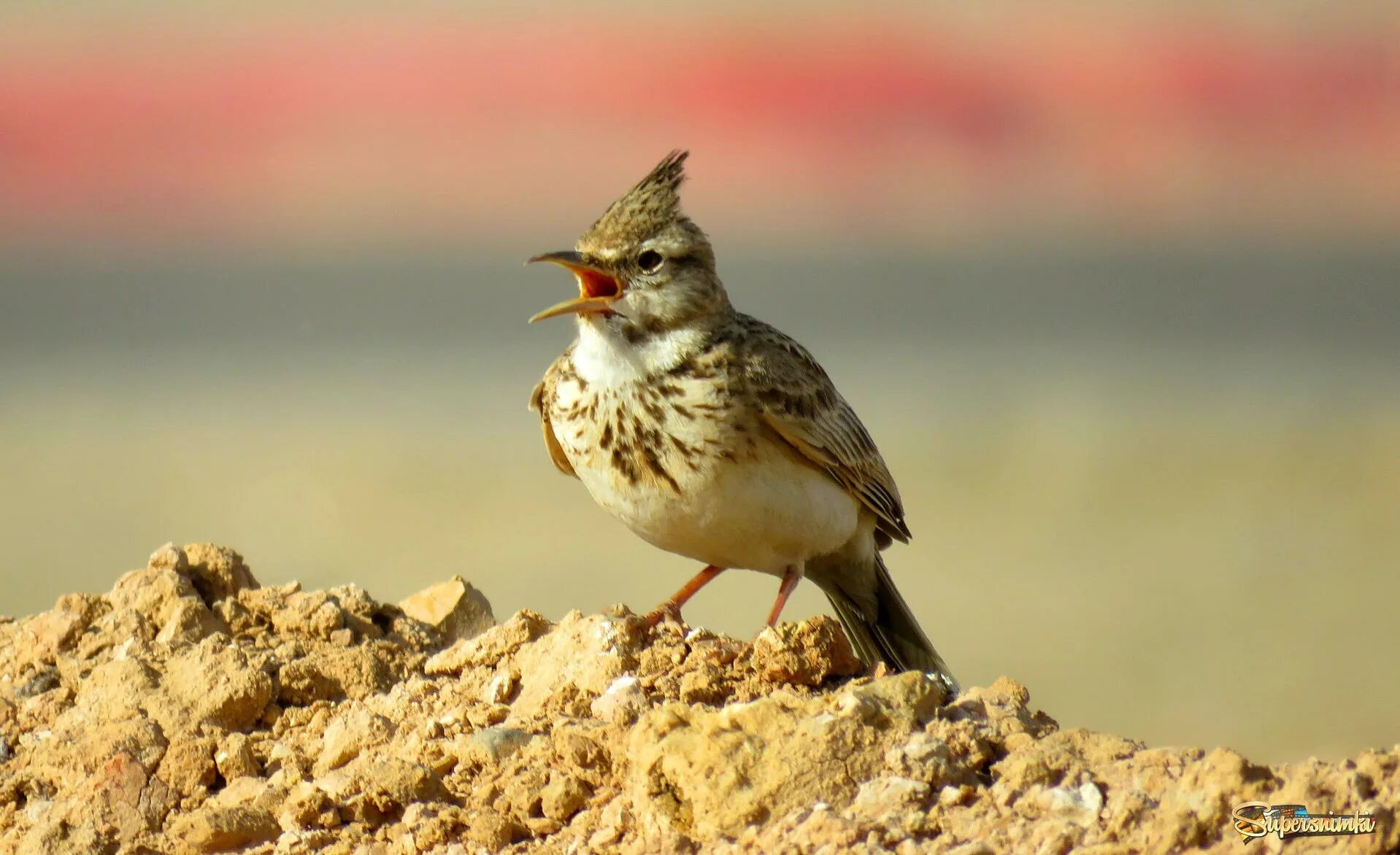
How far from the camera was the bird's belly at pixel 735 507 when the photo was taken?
5.36m

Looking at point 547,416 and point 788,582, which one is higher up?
point 547,416

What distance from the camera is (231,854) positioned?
4.19 m

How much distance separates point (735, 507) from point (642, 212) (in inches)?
36.5

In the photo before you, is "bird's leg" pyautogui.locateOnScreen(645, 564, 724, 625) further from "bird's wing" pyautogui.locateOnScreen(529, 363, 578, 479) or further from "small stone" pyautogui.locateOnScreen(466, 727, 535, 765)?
"small stone" pyautogui.locateOnScreen(466, 727, 535, 765)

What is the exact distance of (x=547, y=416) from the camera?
579 cm

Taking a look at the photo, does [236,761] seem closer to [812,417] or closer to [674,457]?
[674,457]

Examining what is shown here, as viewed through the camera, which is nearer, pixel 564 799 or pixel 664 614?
pixel 564 799

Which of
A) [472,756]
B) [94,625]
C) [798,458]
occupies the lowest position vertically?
[472,756]

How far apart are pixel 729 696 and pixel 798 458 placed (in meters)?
1.43

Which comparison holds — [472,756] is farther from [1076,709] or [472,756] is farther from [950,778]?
[1076,709]

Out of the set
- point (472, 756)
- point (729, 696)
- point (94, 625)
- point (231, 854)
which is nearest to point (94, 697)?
point (94, 625)

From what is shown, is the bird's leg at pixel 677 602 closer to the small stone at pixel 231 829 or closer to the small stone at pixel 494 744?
the small stone at pixel 494 744

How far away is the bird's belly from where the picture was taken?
5.36 meters

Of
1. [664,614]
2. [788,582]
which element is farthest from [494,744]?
[788,582]
